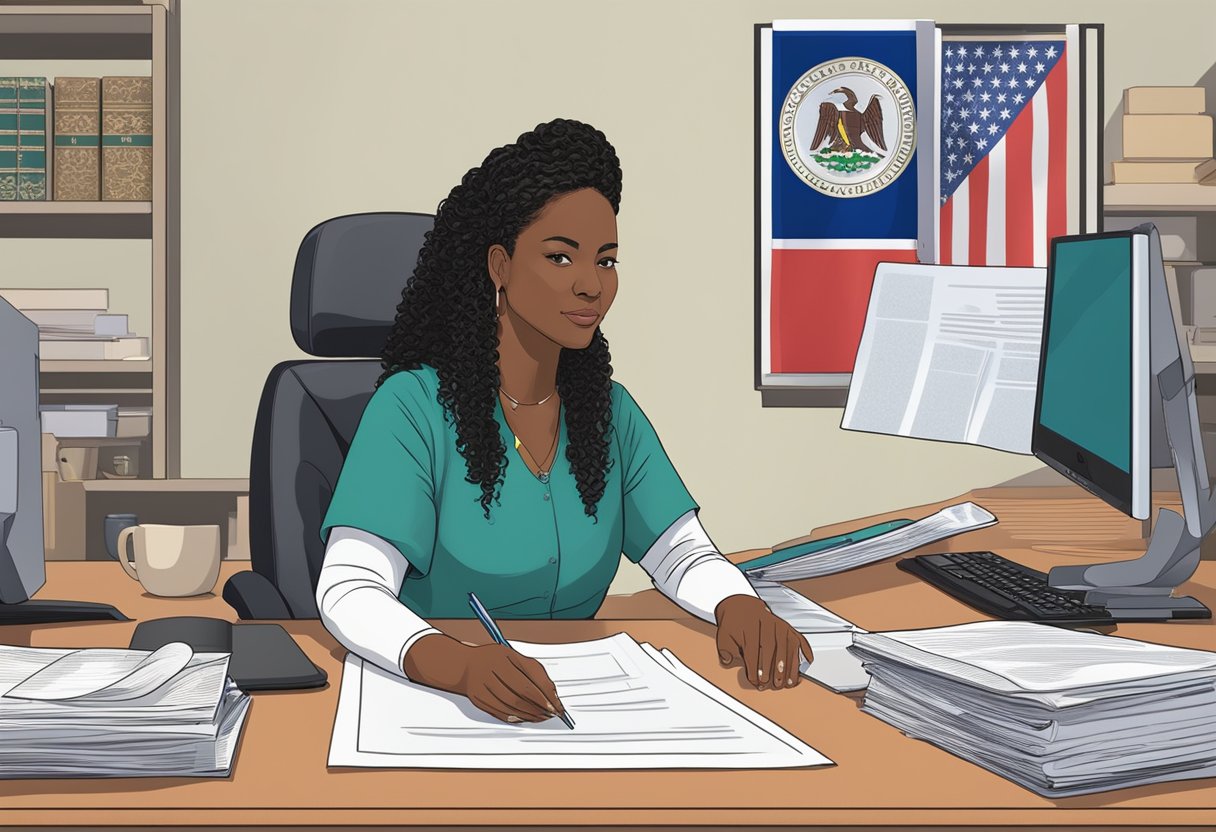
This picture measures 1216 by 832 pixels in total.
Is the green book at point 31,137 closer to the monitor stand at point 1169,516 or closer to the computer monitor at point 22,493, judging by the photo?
the computer monitor at point 22,493

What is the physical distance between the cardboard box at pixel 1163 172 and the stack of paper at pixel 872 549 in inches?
52.6

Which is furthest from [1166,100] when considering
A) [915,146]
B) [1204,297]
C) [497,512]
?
[497,512]

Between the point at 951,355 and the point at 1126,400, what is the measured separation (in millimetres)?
748

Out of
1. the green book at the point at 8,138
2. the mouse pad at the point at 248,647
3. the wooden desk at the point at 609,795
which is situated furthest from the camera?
the green book at the point at 8,138

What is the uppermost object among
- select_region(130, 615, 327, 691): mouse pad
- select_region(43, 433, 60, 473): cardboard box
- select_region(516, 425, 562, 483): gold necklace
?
select_region(516, 425, 562, 483): gold necklace

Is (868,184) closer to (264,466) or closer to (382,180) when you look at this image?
(382,180)

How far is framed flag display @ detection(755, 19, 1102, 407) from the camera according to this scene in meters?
2.92

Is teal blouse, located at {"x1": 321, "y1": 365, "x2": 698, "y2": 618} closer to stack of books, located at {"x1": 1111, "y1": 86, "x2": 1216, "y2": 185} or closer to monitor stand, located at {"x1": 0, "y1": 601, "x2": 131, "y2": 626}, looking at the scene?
monitor stand, located at {"x1": 0, "y1": 601, "x2": 131, "y2": 626}

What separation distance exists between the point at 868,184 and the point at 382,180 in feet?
4.48

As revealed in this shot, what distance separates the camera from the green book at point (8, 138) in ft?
8.25

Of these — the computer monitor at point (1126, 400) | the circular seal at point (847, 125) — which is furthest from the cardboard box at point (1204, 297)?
the computer monitor at point (1126, 400)

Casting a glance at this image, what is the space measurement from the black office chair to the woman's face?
453mm

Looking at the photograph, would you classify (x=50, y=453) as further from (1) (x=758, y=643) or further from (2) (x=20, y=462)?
A: (1) (x=758, y=643)

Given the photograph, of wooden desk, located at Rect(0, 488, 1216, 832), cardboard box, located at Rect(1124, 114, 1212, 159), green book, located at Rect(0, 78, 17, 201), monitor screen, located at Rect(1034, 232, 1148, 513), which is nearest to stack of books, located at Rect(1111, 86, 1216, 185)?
cardboard box, located at Rect(1124, 114, 1212, 159)
